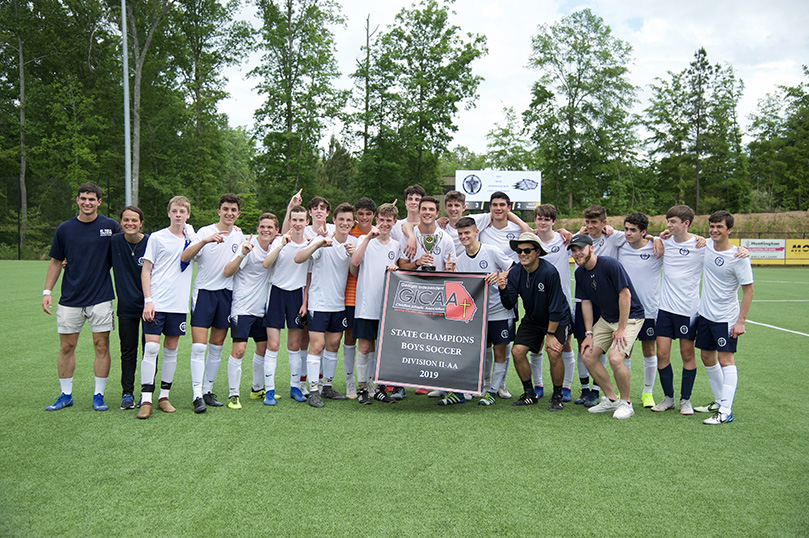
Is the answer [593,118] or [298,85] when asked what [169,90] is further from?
[593,118]

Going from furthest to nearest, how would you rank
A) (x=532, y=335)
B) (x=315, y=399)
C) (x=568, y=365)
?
(x=568, y=365) → (x=532, y=335) → (x=315, y=399)

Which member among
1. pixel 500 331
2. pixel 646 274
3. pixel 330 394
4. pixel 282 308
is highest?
pixel 646 274

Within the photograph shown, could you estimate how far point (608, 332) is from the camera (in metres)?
5.43

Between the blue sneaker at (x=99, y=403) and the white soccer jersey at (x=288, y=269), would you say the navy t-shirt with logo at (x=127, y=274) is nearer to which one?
the blue sneaker at (x=99, y=403)

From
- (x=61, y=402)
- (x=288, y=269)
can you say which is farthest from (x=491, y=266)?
(x=61, y=402)

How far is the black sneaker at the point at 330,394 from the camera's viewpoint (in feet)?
19.0

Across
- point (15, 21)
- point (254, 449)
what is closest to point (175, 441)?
point (254, 449)

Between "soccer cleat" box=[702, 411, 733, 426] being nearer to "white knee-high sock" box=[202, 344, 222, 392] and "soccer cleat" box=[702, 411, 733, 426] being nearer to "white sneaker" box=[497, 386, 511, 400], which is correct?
"white sneaker" box=[497, 386, 511, 400]

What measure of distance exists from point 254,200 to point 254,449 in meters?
30.5

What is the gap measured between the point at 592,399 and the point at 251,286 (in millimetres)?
3708

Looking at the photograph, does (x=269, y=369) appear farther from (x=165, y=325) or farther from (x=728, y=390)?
(x=728, y=390)

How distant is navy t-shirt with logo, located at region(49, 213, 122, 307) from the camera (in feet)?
16.9

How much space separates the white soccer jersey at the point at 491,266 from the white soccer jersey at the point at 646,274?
128cm

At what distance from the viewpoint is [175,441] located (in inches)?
173
